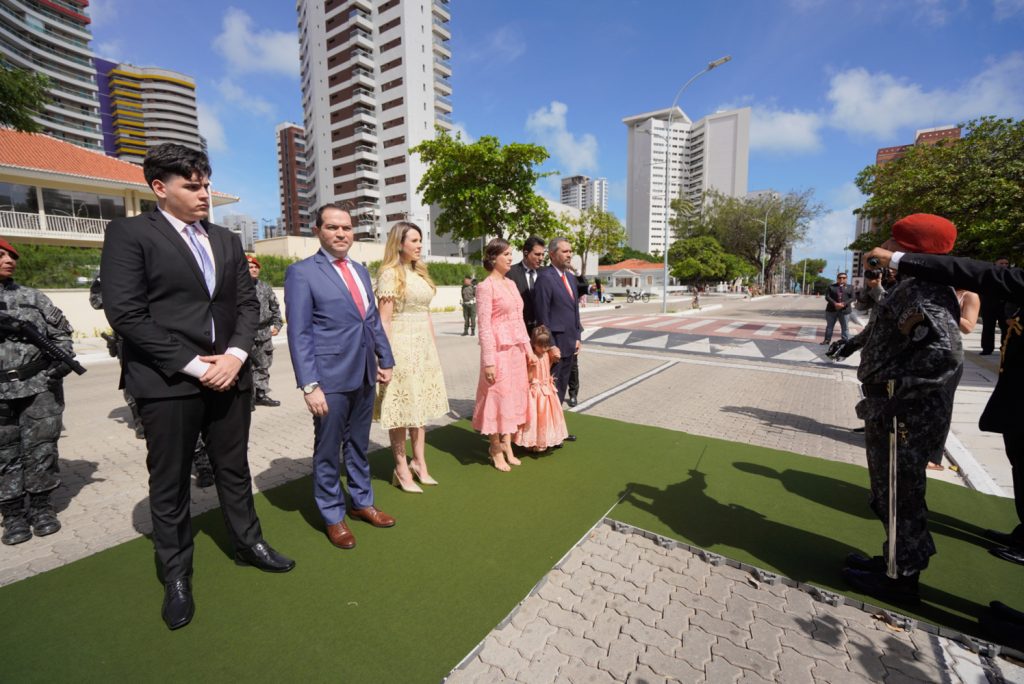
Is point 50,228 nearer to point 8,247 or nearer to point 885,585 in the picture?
point 8,247

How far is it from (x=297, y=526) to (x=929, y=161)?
23809 millimetres

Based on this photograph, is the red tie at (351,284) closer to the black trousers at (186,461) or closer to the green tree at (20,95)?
the black trousers at (186,461)

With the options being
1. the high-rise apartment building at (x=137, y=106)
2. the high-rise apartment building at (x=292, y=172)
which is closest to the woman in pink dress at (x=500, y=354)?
the high-rise apartment building at (x=137, y=106)

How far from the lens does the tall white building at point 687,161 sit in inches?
4779

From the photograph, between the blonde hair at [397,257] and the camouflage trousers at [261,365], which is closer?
the blonde hair at [397,257]

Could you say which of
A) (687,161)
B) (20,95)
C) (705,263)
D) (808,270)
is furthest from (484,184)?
(687,161)

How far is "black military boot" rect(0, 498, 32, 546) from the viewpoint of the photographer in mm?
3051

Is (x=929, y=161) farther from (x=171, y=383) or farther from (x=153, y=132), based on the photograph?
(x=153, y=132)

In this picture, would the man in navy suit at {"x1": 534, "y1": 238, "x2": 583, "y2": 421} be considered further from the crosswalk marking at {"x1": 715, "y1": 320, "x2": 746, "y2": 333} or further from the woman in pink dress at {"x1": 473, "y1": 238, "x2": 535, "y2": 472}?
the crosswalk marking at {"x1": 715, "y1": 320, "x2": 746, "y2": 333}

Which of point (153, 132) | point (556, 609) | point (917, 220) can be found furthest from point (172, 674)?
point (153, 132)

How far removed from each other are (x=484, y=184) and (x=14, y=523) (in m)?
22.2

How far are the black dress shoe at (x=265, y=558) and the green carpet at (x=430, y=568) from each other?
0.06m

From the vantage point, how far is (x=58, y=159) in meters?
24.2

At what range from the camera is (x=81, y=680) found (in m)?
1.94
